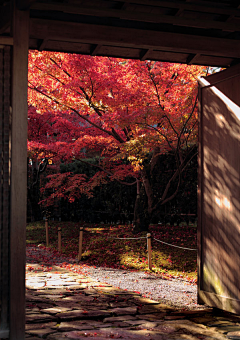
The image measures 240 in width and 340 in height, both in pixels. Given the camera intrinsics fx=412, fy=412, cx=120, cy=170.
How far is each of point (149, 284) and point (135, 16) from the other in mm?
5525

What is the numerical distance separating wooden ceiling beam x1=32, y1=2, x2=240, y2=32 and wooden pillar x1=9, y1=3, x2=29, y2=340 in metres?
0.44

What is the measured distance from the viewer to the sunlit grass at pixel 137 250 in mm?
10571

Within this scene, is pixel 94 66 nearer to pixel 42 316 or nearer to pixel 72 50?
pixel 72 50

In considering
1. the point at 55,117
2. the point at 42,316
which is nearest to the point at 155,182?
the point at 55,117

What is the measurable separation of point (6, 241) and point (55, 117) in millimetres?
9449

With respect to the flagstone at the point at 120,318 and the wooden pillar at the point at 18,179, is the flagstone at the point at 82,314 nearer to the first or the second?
the flagstone at the point at 120,318

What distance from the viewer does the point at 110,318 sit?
5.86 meters

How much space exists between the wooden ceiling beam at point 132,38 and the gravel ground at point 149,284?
3955 mm

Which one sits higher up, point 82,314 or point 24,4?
point 24,4

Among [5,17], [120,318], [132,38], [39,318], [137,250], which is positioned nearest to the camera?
[5,17]

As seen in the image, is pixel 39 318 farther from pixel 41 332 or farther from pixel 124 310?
pixel 124 310

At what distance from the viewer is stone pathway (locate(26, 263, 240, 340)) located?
5070 millimetres

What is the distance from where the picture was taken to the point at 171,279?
9.27 metres

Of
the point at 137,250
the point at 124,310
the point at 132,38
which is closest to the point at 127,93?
the point at 137,250
